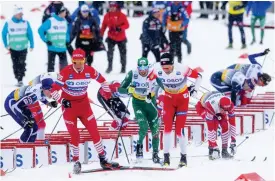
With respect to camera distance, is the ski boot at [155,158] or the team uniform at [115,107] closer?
the ski boot at [155,158]

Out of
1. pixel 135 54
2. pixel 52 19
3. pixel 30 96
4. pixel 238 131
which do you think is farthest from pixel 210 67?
pixel 30 96

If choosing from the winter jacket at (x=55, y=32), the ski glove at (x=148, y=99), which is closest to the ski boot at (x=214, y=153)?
the ski glove at (x=148, y=99)

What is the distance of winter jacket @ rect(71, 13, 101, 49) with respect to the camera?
18109mm

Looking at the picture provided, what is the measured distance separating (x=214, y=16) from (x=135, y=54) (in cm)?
639

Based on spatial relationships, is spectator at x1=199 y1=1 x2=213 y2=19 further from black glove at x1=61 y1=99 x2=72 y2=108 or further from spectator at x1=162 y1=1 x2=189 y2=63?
black glove at x1=61 y1=99 x2=72 y2=108

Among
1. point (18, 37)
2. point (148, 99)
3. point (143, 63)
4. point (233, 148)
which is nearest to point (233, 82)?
point (233, 148)

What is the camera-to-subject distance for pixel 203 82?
18516mm

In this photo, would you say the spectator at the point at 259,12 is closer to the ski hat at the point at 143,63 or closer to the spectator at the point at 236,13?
the spectator at the point at 236,13

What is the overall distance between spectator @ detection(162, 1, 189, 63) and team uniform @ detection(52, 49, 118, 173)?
773 centimetres

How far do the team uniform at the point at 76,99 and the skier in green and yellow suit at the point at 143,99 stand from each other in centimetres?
55

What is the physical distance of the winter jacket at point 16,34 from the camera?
17.4 m

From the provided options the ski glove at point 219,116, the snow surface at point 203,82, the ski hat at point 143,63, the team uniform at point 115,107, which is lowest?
the snow surface at point 203,82

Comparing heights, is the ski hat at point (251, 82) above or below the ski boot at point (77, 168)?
above

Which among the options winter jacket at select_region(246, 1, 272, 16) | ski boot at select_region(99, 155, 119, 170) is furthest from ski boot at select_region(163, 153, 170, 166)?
winter jacket at select_region(246, 1, 272, 16)
